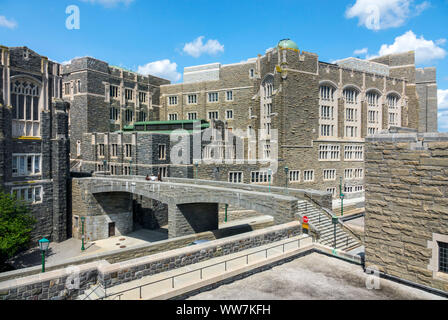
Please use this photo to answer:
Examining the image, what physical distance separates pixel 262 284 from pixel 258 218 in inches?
1049

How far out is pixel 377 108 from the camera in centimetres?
5003

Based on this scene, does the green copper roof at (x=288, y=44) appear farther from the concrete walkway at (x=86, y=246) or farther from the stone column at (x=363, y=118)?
the concrete walkway at (x=86, y=246)

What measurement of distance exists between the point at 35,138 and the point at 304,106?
106 ft

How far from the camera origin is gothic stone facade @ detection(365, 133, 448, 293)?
9891 millimetres

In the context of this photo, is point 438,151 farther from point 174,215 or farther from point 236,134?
point 236,134

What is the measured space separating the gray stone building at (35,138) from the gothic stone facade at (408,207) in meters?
30.2

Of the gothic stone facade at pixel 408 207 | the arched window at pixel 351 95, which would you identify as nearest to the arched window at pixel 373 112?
the arched window at pixel 351 95

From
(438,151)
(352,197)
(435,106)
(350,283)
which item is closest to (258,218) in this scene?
(352,197)

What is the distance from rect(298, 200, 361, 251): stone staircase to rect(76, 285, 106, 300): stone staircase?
12.3 meters

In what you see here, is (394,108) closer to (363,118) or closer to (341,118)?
(363,118)

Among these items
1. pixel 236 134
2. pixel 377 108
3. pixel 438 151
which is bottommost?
pixel 438 151

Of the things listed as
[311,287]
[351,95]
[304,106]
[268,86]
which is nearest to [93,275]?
[311,287]

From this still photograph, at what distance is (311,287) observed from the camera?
10.9 m

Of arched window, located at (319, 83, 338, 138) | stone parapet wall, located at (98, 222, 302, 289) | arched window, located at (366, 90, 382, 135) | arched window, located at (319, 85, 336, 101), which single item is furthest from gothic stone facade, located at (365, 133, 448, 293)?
arched window, located at (366, 90, 382, 135)
